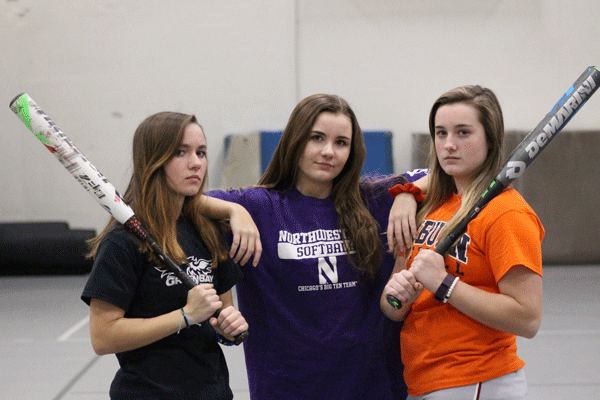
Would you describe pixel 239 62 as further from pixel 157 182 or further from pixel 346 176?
pixel 157 182

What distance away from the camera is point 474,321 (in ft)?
5.51

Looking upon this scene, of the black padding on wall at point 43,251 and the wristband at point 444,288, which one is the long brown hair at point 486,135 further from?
the black padding on wall at point 43,251

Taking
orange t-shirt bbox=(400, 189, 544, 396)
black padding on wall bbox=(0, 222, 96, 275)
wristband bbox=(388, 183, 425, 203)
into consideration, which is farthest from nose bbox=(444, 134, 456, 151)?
black padding on wall bbox=(0, 222, 96, 275)

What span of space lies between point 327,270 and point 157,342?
70cm

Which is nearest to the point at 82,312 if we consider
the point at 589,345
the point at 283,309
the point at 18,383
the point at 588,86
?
the point at 18,383

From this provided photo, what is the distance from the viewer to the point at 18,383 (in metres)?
3.65

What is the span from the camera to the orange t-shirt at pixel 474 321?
61.7 inches

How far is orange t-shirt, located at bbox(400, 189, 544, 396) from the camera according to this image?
5.14 ft

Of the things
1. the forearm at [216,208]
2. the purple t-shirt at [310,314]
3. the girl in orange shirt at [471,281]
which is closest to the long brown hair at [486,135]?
the girl in orange shirt at [471,281]

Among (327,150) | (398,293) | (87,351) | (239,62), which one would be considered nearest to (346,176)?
(327,150)

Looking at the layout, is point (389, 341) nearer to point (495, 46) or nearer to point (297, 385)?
point (297, 385)

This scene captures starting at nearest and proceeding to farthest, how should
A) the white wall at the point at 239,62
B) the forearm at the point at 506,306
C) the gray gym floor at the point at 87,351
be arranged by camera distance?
1. the forearm at the point at 506,306
2. the gray gym floor at the point at 87,351
3. the white wall at the point at 239,62

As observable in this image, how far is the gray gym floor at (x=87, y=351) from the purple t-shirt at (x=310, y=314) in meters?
1.48

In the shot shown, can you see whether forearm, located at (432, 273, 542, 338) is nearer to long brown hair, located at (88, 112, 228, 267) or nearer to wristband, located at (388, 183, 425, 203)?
wristband, located at (388, 183, 425, 203)
